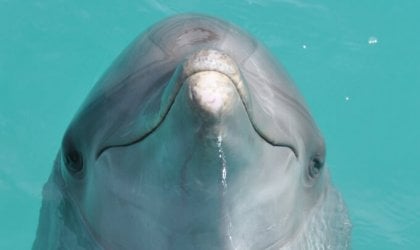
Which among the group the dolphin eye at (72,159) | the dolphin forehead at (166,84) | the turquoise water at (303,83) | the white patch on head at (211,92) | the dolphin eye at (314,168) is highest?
the white patch on head at (211,92)

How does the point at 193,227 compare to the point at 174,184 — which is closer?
the point at 174,184

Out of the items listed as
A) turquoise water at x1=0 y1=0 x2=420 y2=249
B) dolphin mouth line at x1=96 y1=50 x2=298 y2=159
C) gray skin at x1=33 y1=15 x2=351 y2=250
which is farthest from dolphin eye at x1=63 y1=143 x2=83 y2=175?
turquoise water at x1=0 y1=0 x2=420 y2=249

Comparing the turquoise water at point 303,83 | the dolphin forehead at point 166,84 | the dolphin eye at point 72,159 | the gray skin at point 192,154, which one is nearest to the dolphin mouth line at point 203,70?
the gray skin at point 192,154

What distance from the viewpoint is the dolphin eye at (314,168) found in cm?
406

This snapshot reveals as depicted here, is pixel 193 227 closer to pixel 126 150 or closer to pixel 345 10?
pixel 126 150

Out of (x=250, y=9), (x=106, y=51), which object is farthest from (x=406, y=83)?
(x=106, y=51)

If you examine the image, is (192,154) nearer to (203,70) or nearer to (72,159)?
(203,70)

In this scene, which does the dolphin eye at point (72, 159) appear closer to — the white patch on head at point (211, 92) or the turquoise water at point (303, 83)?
the white patch on head at point (211, 92)

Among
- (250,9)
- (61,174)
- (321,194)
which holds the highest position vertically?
(61,174)

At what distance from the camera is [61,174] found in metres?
4.48

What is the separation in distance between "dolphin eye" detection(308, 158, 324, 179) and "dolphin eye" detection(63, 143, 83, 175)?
115 cm

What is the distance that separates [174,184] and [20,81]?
8278mm

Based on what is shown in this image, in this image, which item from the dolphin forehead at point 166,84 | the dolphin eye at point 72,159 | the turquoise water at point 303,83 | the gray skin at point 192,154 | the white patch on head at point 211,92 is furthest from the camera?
the turquoise water at point 303,83

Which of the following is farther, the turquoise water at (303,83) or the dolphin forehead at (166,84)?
the turquoise water at (303,83)
